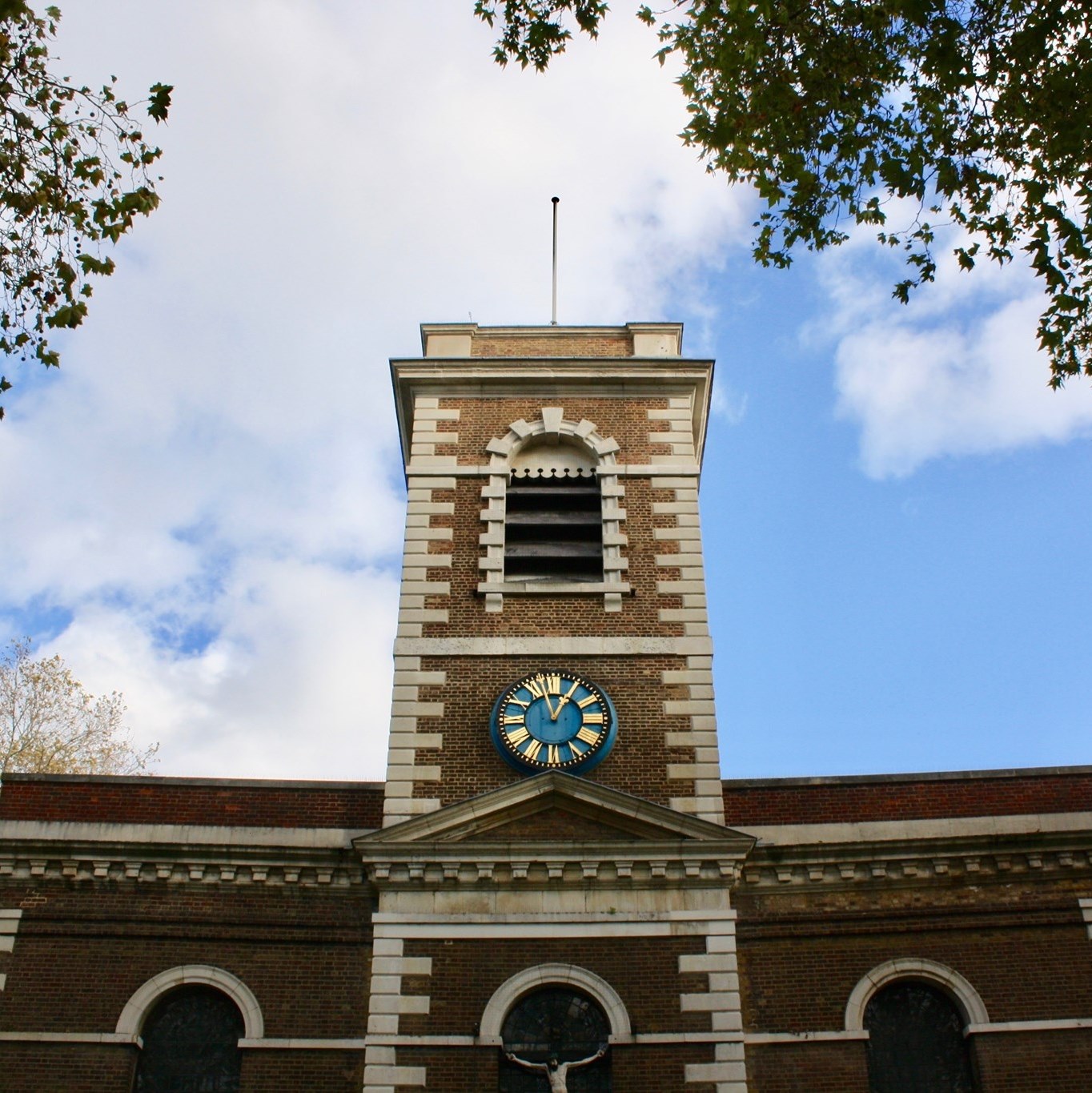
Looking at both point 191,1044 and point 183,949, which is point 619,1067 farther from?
point 183,949

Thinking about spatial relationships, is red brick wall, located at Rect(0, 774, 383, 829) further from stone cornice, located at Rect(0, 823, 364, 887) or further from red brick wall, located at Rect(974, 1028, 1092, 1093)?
red brick wall, located at Rect(974, 1028, 1092, 1093)

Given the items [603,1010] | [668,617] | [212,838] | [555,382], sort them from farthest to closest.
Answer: [555,382], [668,617], [212,838], [603,1010]

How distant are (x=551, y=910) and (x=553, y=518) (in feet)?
19.6

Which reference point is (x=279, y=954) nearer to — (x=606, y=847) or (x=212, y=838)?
(x=212, y=838)

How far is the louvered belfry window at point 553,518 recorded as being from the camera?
17.9m

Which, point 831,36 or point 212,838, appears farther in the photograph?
point 212,838

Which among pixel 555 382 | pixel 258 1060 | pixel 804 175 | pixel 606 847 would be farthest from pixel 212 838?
pixel 804 175

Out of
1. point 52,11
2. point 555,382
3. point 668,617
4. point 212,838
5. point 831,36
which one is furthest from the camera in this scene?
A: point 555,382

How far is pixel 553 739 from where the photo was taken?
52.3ft

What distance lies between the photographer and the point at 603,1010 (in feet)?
45.8

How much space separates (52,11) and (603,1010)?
11.2m

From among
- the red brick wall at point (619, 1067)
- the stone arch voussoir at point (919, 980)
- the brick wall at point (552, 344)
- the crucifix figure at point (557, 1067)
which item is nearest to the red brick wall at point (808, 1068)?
the stone arch voussoir at point (919, 980)

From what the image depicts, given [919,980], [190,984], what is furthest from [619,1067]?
[190,984]

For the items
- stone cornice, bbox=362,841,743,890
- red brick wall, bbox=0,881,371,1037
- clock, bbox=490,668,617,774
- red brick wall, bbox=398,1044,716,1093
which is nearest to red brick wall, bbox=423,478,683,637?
clock, bbox=490,668,617,774
